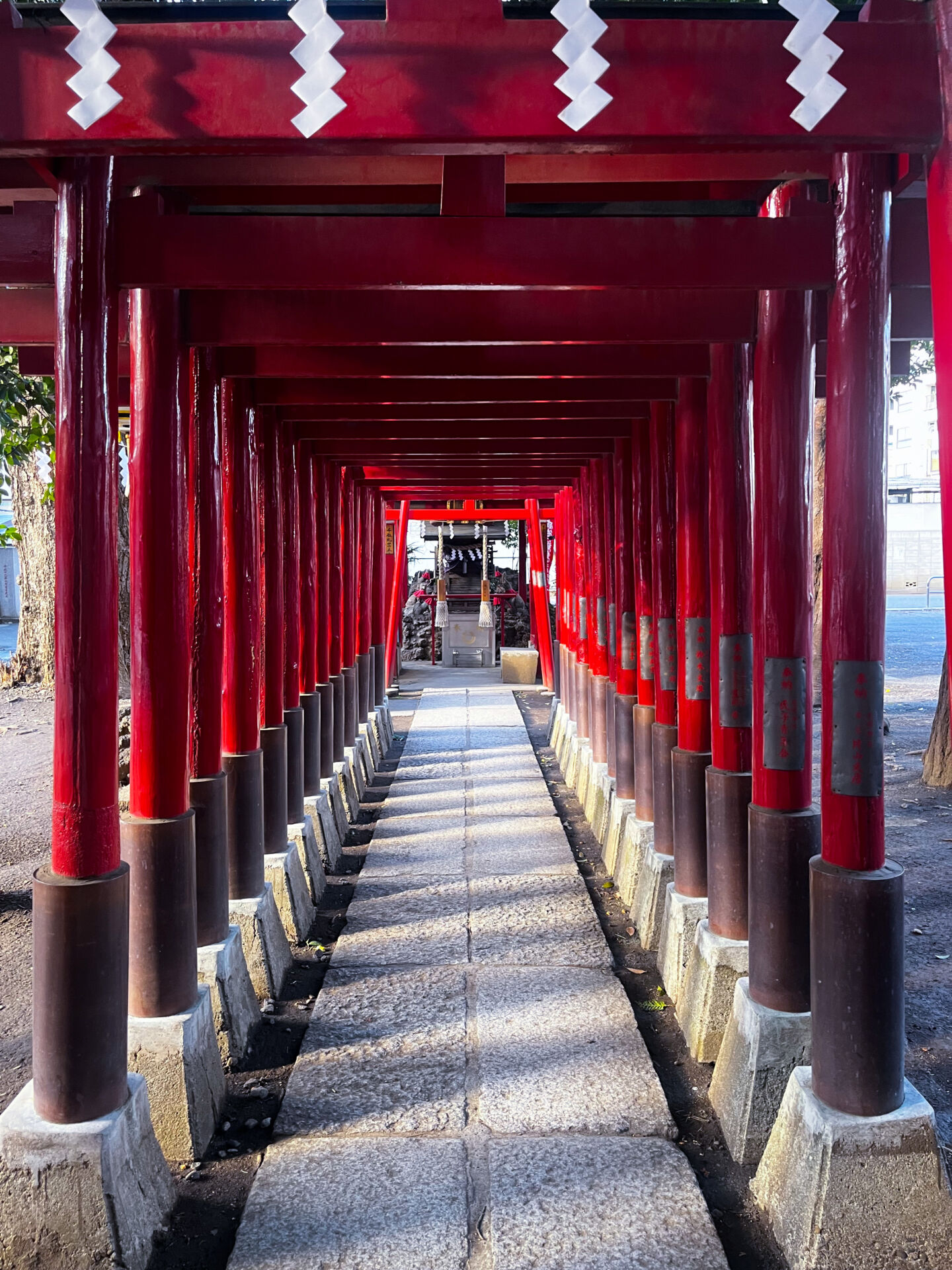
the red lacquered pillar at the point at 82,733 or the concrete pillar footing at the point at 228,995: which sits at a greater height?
the red lacquered pillar at the point at 82,733

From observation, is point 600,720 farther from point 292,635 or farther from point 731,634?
point 731,634

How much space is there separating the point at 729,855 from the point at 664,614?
1.77 meters

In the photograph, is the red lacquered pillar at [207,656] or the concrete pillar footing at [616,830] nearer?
the red lacquered pillar at [207,656]

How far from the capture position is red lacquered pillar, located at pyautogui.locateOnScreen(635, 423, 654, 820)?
19.6ft

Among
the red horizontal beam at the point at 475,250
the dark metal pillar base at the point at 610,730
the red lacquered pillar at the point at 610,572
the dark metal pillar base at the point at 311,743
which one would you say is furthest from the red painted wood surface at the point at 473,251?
the red lacquered pillar at the point at 610,572

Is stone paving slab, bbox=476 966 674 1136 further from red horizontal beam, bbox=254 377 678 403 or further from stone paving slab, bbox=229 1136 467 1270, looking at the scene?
red horizontal beam, bbox=254 377 678 403

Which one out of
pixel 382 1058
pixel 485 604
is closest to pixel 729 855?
pixel 382 1058

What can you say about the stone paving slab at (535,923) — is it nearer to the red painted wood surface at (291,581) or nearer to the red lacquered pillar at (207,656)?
the red lacquered pillar at (207,656)

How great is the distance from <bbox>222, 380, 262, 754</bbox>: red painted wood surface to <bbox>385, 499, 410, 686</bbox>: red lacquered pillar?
10.2 meters

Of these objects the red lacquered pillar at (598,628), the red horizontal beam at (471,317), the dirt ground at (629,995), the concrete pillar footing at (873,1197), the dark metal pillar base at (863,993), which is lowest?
the dirt ground at (629,995)

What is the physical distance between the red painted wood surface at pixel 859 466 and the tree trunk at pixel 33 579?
1199 cm

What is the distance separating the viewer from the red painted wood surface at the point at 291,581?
627cm

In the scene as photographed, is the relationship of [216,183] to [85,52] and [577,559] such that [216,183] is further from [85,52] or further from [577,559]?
[577,559]

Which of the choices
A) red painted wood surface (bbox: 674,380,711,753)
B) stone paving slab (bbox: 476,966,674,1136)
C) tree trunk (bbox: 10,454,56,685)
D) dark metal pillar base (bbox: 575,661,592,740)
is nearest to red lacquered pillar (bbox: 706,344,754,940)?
red painted wood surface (bbox: 674,380,711,753)
